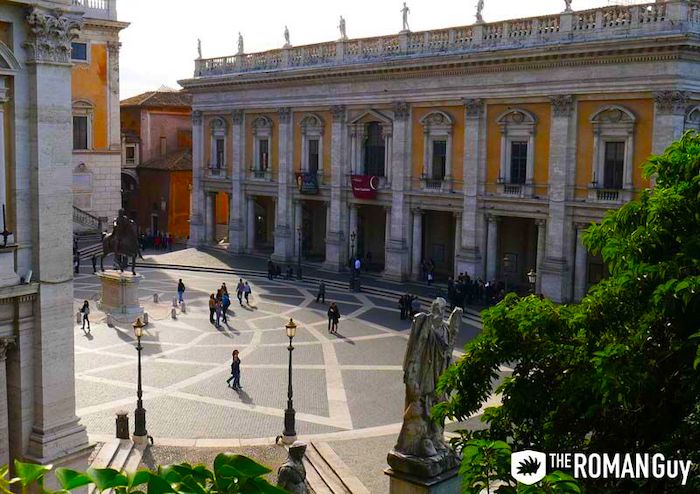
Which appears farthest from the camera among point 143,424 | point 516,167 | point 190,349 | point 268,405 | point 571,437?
point 516,167

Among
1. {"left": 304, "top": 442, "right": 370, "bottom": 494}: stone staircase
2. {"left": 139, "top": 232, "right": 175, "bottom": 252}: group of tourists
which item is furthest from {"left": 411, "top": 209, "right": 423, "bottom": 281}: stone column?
{"left": 304, "top": 442, "right": 370, "bottom": 494}: stone staircase

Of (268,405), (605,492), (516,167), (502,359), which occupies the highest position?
(516,167)

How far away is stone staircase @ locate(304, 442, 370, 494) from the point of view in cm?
1884

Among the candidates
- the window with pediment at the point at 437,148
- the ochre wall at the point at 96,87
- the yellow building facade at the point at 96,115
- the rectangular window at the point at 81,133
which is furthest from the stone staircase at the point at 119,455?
the ochre wall at the point at 96,87

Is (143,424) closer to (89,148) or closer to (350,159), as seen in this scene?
(350,159)

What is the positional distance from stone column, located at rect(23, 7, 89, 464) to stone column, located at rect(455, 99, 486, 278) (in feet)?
93.5

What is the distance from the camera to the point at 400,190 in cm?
4456

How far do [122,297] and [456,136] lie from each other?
17986 millimetres

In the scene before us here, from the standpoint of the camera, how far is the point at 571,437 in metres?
9.66

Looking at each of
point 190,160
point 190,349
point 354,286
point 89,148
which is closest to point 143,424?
point 190,349

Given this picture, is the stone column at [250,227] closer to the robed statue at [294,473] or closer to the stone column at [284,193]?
the stone column at [284,193]

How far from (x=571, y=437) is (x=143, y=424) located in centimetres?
1413

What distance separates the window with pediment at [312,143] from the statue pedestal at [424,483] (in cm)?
3363

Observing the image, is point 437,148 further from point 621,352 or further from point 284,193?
point 621,352
